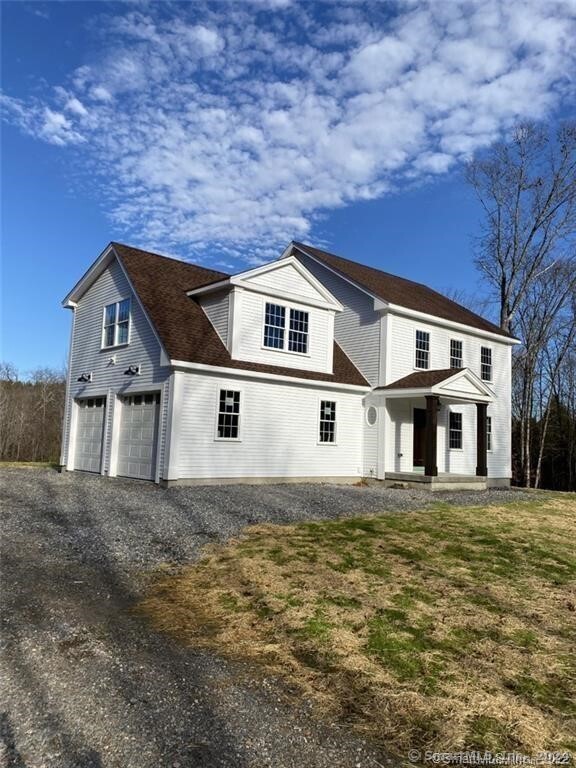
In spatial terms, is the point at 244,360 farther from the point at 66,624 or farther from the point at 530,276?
the point at 530,276

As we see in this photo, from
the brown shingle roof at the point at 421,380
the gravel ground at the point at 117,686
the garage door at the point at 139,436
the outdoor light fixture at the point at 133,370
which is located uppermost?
the brown shingle roof at the point at 421,380

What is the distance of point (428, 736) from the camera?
3150 millimetres

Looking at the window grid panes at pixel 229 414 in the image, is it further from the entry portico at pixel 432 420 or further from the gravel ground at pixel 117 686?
the gravel ground at pixel 117 686

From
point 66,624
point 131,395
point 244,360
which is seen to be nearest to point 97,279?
point 131,395

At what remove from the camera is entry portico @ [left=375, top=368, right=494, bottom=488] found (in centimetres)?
1678

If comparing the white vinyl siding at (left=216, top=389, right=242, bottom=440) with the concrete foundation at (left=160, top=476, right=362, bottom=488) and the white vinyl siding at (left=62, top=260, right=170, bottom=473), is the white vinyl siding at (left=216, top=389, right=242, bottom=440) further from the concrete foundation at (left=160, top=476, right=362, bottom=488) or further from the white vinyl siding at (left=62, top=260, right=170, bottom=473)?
the white vinyl siding at (left=62, top=260, right=170, bottom=473)

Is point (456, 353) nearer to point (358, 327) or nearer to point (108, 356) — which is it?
point (358, 327)

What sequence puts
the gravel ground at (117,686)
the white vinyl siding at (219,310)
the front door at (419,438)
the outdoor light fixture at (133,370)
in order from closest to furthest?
1. the gravel ground at (117,686)
2. the outdoor light fixture at (133,370)
3. the white vinyl siding at (219,310)
4. the front door at (419,438)

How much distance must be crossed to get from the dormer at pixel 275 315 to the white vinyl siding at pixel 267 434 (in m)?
0.99

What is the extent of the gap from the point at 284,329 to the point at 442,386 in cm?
535

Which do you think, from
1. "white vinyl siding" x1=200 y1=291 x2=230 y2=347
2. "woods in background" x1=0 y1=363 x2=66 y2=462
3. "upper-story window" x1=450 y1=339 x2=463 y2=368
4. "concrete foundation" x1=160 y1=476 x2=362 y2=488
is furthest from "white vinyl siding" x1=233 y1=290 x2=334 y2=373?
"woods in background" x1=0 y1=363 x2=66 y2=462

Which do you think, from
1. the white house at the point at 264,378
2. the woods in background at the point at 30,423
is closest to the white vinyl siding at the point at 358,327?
the white house at the point at 264,378

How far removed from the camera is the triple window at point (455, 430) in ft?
66.2

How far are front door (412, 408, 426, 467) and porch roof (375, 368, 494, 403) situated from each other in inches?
50.6
